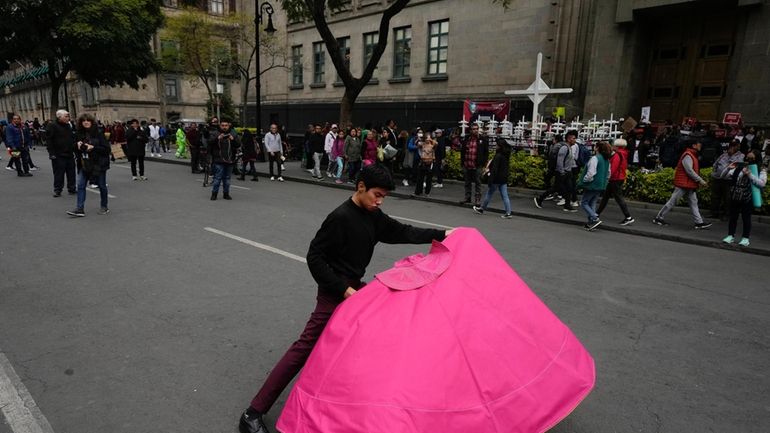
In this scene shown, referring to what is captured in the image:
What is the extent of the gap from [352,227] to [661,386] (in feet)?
8.84

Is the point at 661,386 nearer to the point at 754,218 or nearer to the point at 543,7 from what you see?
the point at 754,218

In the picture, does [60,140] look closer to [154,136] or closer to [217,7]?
[154,136]

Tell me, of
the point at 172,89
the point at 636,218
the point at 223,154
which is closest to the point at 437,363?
the point at 636,218

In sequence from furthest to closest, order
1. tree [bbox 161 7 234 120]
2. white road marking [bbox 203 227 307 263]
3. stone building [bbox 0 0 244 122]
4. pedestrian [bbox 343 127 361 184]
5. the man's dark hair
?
stone building [bbox 0 0 244 122] → tree [bbox 161 7 234 120] → pedestrian [bbox 343 127 361 184] → white road marking [bbox 203 227 307 263] → the man's dark hair

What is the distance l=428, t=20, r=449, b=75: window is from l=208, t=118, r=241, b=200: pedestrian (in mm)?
13504

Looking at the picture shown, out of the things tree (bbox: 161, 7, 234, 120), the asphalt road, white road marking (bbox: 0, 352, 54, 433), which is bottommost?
white road marking (bbox: 0, 352, 54, 433)

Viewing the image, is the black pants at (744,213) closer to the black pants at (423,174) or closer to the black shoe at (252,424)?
the black pants at (423,174)

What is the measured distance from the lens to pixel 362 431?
230 centimetres

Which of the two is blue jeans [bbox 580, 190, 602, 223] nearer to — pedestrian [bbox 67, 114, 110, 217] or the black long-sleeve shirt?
the black long-sleeve shirt

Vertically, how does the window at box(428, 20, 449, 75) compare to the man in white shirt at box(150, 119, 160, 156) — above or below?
above

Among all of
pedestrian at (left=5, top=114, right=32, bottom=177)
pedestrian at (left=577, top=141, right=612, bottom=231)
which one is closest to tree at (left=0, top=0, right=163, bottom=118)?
pedestrian at (left=5, top=114, right=32, bottom=177)

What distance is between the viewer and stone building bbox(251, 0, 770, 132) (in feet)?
50.3

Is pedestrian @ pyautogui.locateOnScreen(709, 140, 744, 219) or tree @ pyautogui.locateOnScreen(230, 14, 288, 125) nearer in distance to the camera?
pedestrian @ pyautogui.locateOnScreen(709, 140, 744, 219)

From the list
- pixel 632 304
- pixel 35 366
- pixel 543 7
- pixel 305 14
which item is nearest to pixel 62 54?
pixel 305 14
